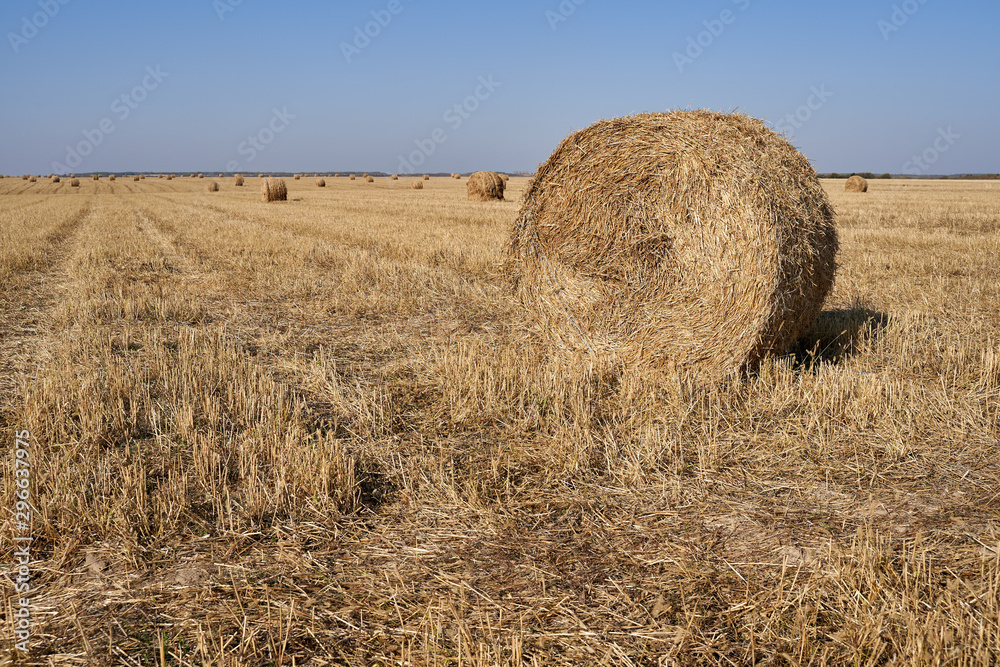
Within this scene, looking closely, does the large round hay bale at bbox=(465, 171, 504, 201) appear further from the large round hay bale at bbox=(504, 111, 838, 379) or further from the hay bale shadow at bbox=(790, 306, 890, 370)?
the hay bale shadow at bbox=(790, 306, 890, 370)

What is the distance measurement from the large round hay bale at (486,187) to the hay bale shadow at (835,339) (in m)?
23.3

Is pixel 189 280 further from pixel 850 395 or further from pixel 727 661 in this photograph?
pixel 727 661

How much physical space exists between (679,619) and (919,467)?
218 centimetres

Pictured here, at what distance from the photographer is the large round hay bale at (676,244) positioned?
5.13 meters

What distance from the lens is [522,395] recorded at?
491cm

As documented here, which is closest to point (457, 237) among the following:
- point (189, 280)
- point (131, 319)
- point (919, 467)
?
point (189, 280)

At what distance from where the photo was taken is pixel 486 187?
29.4 meters

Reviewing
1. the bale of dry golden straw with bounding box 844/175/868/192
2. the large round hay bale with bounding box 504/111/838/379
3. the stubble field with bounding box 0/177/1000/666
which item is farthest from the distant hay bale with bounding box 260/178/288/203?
the bale of dry golden straw with bounding box 844/175/868/192

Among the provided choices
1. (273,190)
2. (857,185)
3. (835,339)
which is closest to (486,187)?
(273,190)
